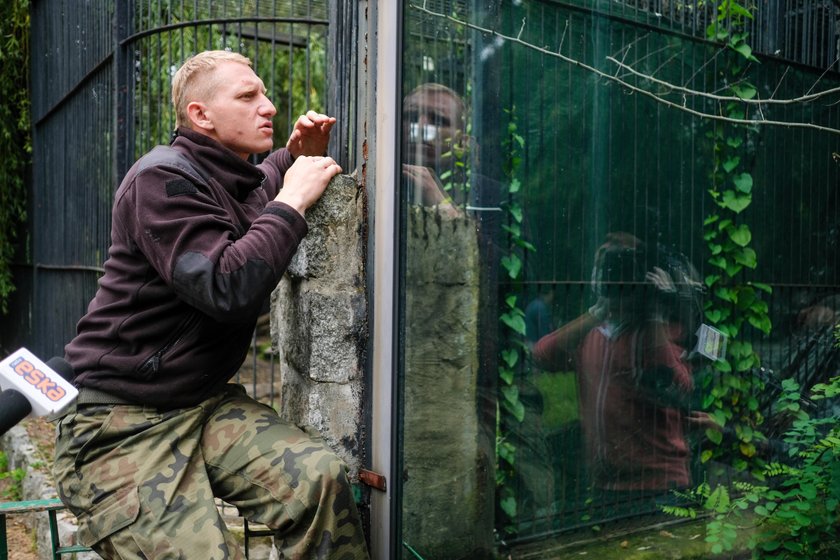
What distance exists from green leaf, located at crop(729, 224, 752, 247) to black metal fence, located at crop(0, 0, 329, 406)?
93.0 inches

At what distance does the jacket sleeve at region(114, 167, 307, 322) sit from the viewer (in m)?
2.20

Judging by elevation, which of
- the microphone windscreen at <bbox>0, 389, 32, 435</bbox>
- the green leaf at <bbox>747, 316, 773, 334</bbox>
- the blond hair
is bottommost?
the microphone windscreen at <bbox>0, 389, 32, 435</bbox>

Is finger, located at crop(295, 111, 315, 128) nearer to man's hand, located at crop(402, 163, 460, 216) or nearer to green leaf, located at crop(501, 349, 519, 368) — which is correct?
man's hand, located at crop(402, 163, 460, 216)

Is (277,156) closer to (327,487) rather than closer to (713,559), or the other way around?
(327,487)

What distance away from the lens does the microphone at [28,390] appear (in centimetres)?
149

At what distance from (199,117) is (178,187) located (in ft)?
1.26

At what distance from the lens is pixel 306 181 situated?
2617mm

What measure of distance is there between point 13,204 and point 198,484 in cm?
609

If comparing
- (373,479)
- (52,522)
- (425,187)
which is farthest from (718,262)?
(52,522)

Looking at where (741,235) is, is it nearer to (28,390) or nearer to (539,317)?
(539,317)

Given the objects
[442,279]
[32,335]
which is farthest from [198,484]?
[32,335]

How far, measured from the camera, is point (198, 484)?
2.36m

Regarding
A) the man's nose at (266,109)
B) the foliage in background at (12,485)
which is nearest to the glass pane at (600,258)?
the man's nose at (266,109)

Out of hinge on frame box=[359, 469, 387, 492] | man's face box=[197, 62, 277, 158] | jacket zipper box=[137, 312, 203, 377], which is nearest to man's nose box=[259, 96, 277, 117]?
man's face box=[197, 62, 277, 158]
